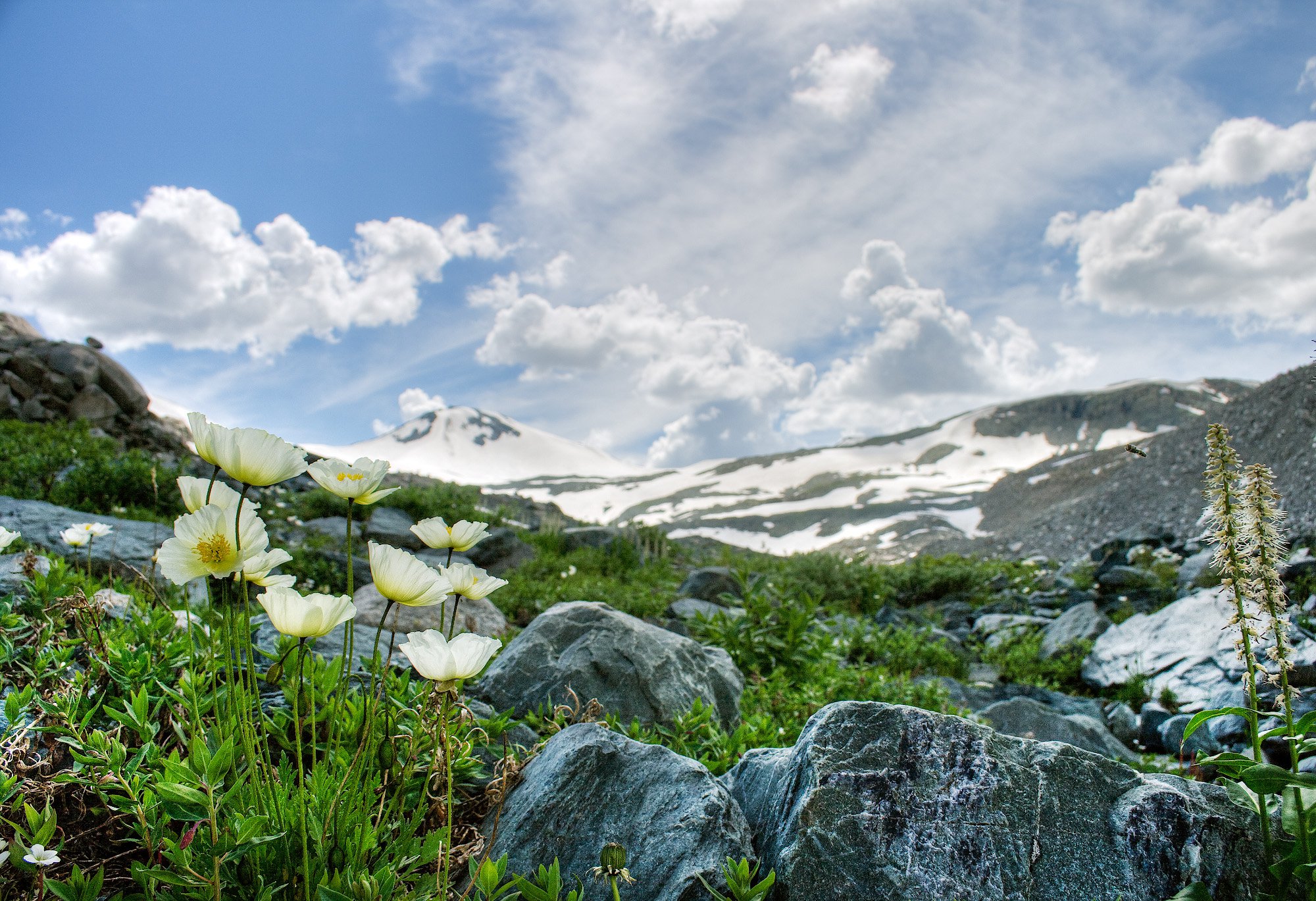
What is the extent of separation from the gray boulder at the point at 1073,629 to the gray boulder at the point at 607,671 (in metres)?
6.24

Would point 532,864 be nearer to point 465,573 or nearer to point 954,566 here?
point 465,573

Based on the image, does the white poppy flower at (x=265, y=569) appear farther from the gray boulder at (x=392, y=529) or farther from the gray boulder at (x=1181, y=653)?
the gray boulder at (x=392, y=529)

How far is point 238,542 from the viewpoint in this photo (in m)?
1.74

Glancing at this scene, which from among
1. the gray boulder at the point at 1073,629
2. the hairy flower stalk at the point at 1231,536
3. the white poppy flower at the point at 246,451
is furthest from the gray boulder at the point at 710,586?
the white poppy flower at the point at 246,451

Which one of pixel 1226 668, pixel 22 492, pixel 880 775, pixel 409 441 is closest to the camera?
pixel 880 775

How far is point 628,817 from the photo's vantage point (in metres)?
2.46

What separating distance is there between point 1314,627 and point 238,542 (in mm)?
9215

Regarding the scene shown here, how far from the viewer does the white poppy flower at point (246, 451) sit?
1.74m

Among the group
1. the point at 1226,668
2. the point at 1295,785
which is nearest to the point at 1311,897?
the point at 1295,785

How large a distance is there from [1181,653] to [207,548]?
8964 mm

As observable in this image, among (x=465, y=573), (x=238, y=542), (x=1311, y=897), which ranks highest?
(x=238, y=542)

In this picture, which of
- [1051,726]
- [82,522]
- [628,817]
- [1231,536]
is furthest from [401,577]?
[82,522]

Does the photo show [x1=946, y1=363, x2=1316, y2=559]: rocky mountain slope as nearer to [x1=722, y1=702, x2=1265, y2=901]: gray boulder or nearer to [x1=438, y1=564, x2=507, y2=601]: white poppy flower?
[x1=722, y1=702, x2=1265, y2=901]: gray boulder

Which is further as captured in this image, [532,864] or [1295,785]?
[532,864]
